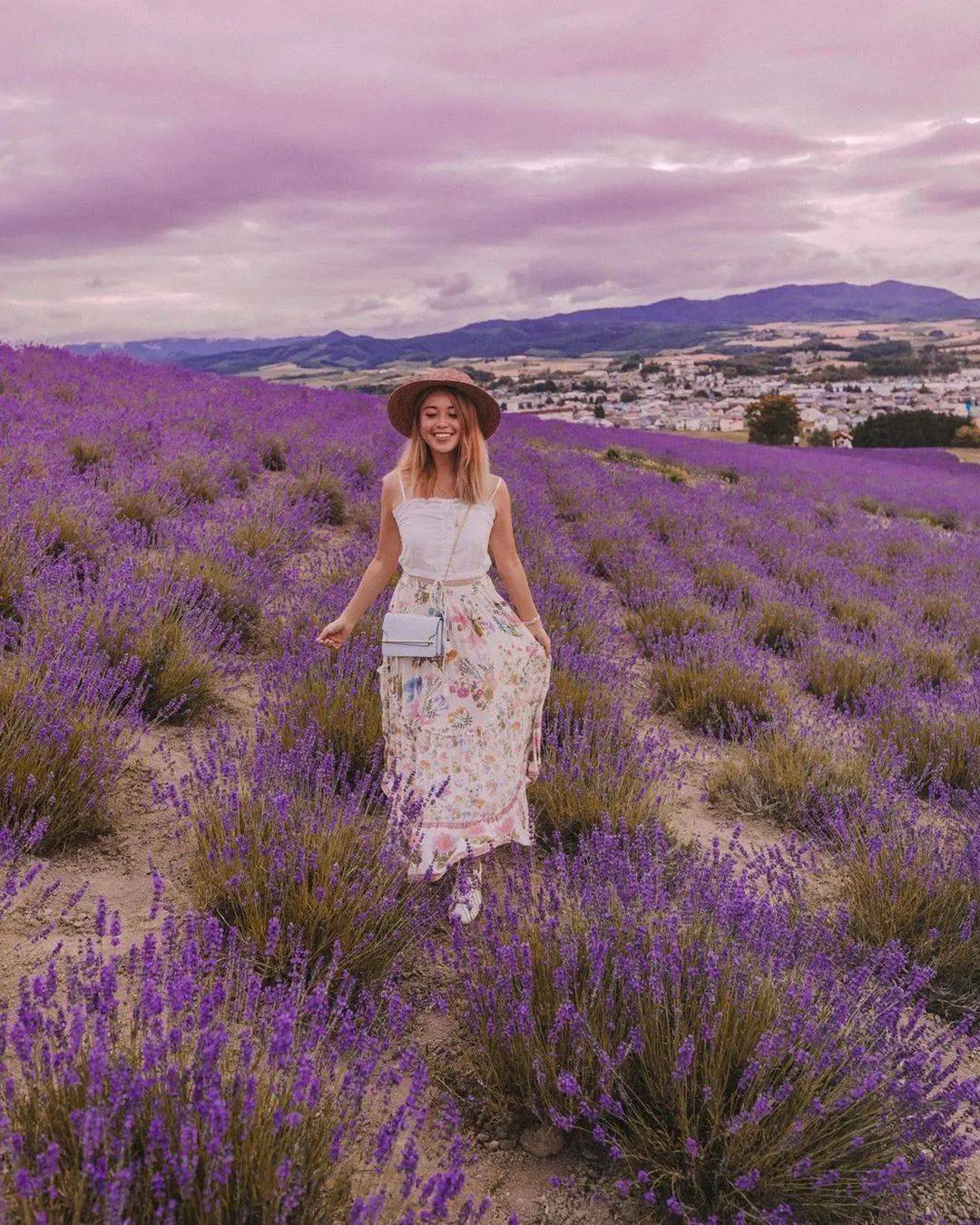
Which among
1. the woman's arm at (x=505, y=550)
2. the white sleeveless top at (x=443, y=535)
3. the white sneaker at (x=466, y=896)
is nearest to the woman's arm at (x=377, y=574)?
the white sleeveless top at (x=443, y=535)

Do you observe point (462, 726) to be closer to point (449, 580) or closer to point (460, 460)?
point (449, 580)

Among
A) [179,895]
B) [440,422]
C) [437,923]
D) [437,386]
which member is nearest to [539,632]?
[440,422]

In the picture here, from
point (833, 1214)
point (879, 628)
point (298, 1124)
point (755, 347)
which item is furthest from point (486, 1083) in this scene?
point (755, 347)

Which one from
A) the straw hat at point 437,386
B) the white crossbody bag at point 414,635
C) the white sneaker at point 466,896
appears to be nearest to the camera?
the white sneaker at point 466,896

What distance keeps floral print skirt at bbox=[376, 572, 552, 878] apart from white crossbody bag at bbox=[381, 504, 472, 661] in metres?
0.08

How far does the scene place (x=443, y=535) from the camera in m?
2.52

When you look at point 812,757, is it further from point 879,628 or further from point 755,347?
point 755,347

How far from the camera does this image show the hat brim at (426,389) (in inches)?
99.7

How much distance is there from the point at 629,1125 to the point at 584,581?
4.23 m

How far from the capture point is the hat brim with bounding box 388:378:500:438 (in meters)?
2.53

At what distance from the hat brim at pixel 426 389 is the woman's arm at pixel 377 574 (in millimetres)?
Answer: 206

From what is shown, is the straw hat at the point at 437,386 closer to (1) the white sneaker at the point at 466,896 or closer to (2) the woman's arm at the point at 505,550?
(2) the woman's arm at the point at 505,550

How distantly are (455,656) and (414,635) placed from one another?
0.18m

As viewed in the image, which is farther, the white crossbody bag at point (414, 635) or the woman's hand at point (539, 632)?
the woman's hand at point (539, 632)
